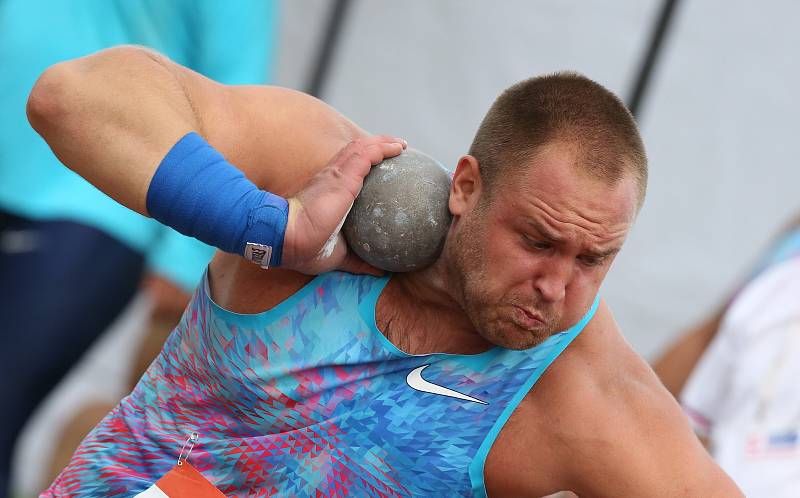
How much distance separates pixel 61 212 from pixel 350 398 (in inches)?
54.8

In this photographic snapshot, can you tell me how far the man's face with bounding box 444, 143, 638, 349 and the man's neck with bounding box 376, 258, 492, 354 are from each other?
143 mm

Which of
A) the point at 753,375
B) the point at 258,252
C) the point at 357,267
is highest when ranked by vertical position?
the point at 258,252

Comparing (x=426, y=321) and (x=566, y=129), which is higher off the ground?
(x=566, y=129)

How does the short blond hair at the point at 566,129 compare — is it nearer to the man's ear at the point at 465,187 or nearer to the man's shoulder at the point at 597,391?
the man's ear at the point at 465,187

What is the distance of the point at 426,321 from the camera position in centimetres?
285

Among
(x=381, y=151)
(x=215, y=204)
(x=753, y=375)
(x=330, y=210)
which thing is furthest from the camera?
(x=753, y=375)

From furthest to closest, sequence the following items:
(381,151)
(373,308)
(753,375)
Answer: (753,375) → (373,308) → (381,151)

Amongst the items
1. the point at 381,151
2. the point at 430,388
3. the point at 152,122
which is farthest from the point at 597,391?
the point at 152,122

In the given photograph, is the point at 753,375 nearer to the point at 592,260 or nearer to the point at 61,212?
the point at 592,260

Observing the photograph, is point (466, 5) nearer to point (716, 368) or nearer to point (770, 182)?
point (770, 182)

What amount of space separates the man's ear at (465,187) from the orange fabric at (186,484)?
809 mm

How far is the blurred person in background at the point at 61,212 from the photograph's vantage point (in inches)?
145

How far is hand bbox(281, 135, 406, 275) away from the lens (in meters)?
2.51

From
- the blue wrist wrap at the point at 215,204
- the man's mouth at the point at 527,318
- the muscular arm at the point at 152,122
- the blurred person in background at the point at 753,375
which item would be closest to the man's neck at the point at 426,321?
the man's mouth at the point at 527,318
